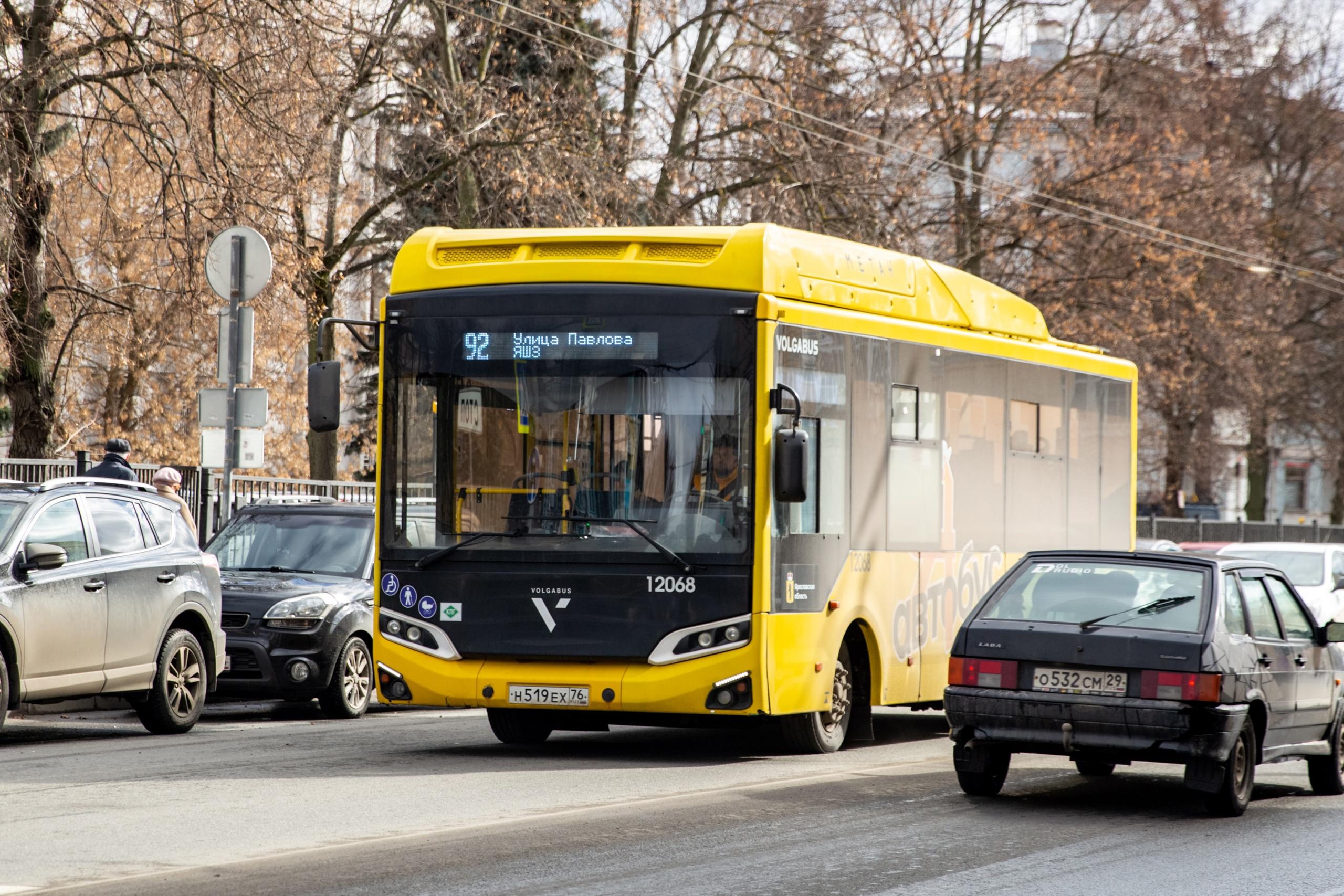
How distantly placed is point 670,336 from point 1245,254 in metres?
32.6

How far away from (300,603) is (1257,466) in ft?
149

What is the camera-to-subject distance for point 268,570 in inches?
637

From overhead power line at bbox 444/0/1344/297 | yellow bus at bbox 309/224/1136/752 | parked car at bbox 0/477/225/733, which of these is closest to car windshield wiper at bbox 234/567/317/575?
parked car at bbox 0/477/225/733

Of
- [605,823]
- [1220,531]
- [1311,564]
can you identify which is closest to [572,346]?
[605,823]

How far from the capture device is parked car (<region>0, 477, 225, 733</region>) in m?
11.9

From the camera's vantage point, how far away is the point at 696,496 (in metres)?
11.5

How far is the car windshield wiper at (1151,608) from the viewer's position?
389 inches

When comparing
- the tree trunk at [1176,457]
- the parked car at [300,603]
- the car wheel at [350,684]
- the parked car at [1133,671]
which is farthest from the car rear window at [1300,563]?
the tree trunk at [1176,457]

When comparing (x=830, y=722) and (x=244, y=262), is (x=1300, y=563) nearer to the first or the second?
(x=830, y=722)

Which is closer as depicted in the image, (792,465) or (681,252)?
(792,465)

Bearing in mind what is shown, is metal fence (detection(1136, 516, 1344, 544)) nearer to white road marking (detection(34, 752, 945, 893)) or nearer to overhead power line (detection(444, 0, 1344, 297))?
overhead power line (detection(444, 0, 1344, 297))

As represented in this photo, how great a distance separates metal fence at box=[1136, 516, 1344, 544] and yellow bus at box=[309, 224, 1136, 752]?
111ft

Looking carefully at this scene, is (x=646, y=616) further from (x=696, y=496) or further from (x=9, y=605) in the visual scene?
(x=9, y=605)

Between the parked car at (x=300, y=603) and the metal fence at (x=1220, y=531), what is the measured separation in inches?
1232
